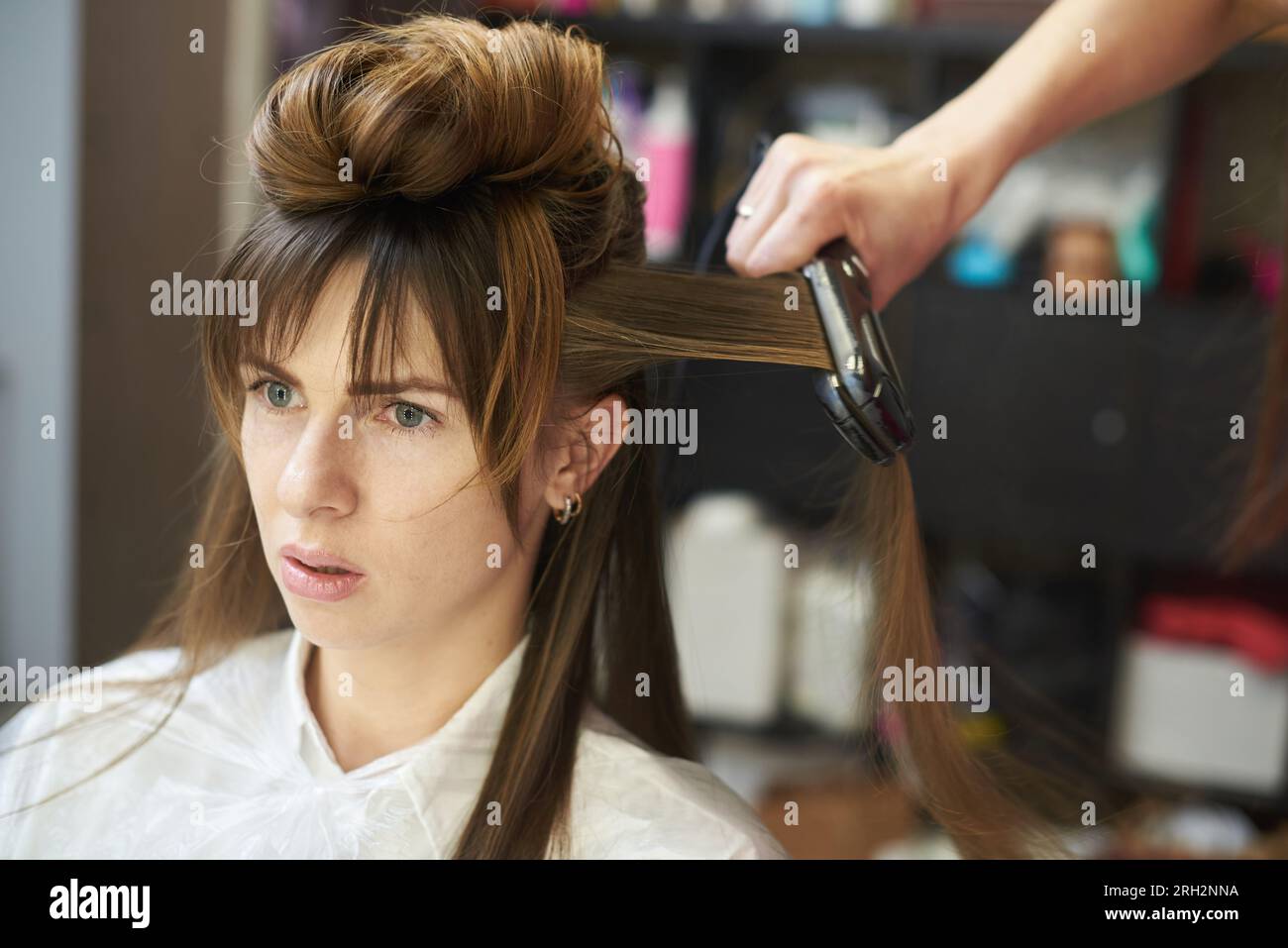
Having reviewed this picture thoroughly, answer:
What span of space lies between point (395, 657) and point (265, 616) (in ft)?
0.68

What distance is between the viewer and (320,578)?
832mm

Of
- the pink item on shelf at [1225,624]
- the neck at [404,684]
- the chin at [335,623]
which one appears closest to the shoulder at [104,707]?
the neck at [404,684]

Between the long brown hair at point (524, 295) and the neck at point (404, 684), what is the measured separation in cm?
4

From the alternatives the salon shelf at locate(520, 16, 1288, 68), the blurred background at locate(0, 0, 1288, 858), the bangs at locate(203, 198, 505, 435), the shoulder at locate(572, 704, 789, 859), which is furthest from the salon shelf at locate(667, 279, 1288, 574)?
the bangs at locate(203, 198, 505, 435)

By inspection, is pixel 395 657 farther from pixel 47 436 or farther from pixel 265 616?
pixel 47 436

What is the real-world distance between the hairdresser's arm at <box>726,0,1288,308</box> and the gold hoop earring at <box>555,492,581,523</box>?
0.70 feet

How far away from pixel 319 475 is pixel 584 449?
21 cm

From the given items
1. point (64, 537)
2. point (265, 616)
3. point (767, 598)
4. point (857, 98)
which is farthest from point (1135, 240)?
point (64, 537)

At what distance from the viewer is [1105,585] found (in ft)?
7.63

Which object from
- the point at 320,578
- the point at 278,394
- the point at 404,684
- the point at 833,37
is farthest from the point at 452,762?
the point at 833,37

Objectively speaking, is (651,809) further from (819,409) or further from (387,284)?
(819,409)

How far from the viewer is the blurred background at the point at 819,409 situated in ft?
6.18

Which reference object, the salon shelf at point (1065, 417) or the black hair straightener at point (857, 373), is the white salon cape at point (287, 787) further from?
the salon shelf at point (1065, 417)

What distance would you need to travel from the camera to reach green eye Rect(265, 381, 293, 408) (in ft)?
2.78
